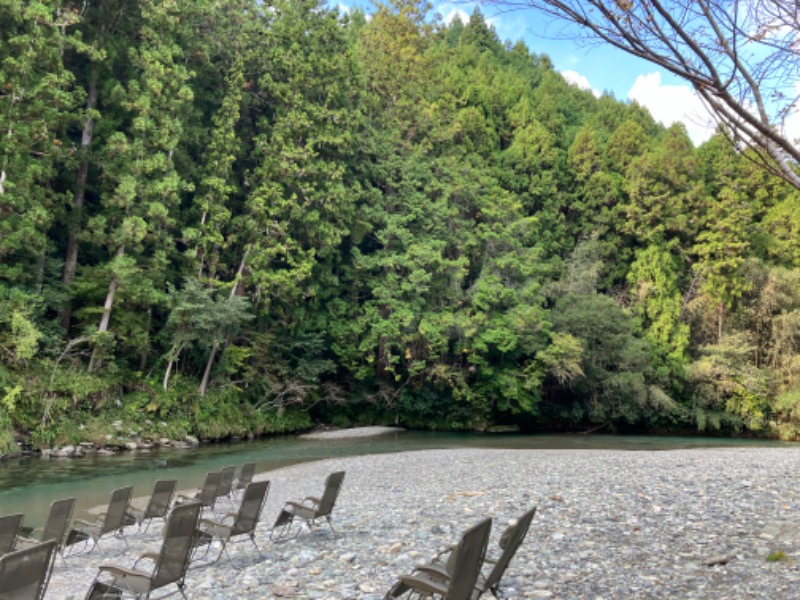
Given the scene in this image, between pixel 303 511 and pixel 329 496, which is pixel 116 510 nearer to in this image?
pixel 303 511

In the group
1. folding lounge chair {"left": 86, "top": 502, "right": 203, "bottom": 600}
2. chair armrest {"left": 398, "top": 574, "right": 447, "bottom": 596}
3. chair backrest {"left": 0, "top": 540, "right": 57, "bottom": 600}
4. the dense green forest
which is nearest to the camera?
chair backrest {"left": 0, "top": 540, "right": 57, "bottom": 600}

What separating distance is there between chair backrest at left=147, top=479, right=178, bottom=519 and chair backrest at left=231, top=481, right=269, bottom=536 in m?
2.57

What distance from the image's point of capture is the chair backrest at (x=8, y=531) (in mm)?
5801

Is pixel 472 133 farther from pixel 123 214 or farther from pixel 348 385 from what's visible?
pixel 123 214

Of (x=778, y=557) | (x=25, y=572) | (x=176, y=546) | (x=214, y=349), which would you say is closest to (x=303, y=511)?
(x=176, y=546)

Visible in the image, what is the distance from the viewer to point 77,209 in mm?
22938

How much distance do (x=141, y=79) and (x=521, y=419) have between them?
82.1 feet

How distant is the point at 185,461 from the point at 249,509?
1249 cm

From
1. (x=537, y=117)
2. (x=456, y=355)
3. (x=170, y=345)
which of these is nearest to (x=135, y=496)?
(x=170, y=345)

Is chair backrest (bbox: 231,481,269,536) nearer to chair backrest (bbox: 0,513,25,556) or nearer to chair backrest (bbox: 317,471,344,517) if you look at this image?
chair backrest (bbox: 317,471,344,517)

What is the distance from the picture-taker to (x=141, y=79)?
2384 cm

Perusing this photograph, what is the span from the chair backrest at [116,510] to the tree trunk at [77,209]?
16.9 metres

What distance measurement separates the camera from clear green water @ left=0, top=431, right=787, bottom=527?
12.4 metres

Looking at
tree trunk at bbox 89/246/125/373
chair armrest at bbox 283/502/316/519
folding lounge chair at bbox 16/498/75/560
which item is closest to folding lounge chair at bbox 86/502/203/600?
chair armrest at bbox 283/502/316/519
